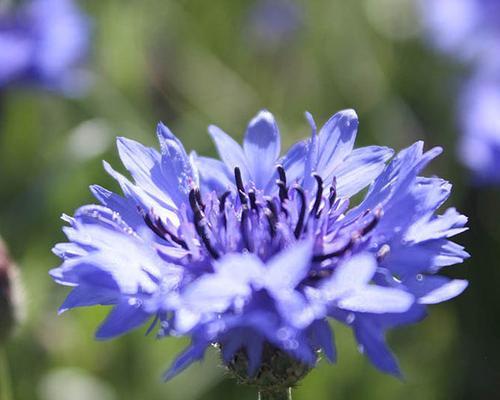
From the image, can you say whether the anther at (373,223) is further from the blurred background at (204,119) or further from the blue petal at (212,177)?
the blurred background at (204,119)

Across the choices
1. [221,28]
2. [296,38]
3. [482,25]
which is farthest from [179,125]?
[482,25]

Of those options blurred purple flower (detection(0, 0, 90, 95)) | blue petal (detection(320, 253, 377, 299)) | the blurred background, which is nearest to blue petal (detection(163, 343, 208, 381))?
blue petal (detection(320, 253, 377, 299))

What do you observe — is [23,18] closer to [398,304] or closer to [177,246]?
[177,246]

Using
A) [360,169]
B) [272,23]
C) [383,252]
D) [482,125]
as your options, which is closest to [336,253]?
[383,252]

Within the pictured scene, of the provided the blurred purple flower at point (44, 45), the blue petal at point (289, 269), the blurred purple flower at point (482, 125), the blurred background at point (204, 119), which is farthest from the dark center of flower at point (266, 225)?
the blurred purple flower at point (44, 45)

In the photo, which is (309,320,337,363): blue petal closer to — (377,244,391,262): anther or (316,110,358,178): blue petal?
(377,244,391,262): anther

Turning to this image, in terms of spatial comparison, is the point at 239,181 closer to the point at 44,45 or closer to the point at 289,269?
the point at 289,269
